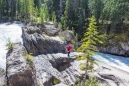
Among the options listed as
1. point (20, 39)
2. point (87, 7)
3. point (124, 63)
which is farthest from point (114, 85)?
point (87, 7)

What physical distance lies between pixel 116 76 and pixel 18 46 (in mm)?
17049

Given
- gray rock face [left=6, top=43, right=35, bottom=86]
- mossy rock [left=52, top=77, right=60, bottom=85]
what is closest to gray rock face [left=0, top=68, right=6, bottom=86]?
gray rock face [left=6, top=43, right=35, bottom=86]

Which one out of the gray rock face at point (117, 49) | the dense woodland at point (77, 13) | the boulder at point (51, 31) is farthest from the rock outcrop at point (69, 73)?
the gray rock face at point (117, 49)

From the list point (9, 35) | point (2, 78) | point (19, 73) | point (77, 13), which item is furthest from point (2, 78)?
point (77, 13)

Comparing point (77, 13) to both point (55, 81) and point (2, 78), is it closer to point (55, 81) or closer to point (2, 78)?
point (55, 81)

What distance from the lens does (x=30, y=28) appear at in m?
45.5

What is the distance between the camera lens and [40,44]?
4166 centimetres

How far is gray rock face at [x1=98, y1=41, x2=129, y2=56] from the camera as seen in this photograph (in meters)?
51.9

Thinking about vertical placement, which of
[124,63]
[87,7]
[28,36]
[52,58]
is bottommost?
[124,63]

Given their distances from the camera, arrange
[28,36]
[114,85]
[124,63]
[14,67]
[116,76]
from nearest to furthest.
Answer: [14,67] < [114,85] < [116,76] < [28,36] < [124,63]

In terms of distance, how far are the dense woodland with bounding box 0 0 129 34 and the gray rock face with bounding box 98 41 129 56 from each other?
518cm

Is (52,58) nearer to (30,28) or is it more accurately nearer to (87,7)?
(30,28)

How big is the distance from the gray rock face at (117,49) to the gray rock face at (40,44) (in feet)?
51.3

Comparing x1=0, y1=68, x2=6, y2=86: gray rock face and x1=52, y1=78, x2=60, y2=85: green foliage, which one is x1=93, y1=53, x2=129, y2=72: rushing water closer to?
x1=52, y1=78, x2=60, y2=85: green foliage
